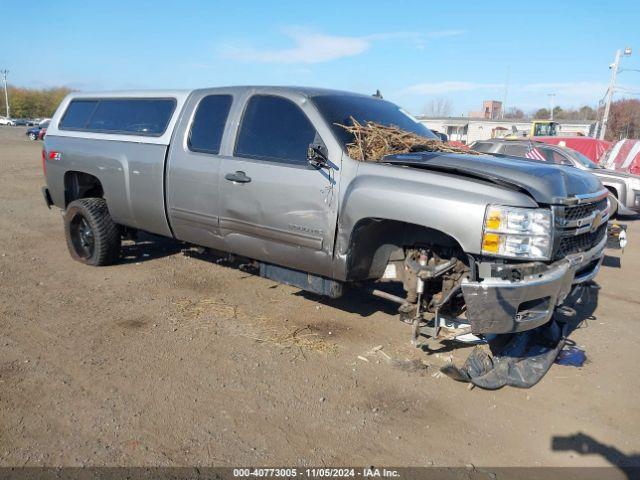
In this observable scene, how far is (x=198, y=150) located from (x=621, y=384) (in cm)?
412

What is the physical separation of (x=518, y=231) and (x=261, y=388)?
2.04 metres

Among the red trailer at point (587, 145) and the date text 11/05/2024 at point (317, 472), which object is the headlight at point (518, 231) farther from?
the red trailer at point (587, 145)

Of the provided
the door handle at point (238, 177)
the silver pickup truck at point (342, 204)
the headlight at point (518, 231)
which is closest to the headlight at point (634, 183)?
the silver pickup truck at point (342, 204)

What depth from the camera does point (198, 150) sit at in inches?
194

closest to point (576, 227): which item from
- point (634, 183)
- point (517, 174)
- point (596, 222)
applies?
point (596, 222)

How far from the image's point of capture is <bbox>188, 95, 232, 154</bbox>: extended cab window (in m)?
4.83

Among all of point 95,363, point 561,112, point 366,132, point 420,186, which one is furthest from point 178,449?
point 561,112

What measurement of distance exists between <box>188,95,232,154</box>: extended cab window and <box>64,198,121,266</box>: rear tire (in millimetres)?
1804

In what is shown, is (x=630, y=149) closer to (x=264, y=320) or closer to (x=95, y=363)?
(x=264, y=320)

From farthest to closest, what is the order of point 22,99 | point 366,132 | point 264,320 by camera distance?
point 22,99 < point 264,320 < point 366,132

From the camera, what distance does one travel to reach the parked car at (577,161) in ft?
38.2

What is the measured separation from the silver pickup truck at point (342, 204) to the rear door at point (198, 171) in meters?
0.01

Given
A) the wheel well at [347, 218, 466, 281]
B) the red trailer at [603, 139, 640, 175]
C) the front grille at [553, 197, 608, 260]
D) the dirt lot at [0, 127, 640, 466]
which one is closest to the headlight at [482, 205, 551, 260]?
the front grille at [553, 197, 608, 260]

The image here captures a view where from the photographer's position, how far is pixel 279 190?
4.27m
